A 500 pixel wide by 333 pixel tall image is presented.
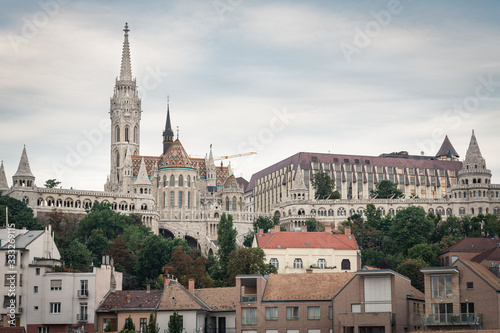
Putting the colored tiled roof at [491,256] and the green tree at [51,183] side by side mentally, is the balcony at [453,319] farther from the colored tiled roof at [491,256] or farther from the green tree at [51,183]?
the green tree at [51,183]

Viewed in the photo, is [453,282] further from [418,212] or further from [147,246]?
[418,212]

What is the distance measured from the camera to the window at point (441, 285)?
76688mm

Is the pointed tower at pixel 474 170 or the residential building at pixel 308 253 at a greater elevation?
the pointed tower at pixel 474 170

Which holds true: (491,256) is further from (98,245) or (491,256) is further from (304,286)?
(98,245)

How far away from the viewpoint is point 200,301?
284 ft

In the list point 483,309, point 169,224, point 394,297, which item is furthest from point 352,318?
point 169,224

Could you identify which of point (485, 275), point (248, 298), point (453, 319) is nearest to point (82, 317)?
point (248, 298)

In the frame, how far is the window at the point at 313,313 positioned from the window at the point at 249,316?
15.3 feet

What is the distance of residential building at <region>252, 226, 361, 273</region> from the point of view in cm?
12281

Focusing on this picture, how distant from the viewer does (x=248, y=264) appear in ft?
361

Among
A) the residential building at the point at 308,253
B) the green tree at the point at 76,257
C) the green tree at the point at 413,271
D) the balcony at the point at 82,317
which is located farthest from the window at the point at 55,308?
the green tree at the point at 413,271

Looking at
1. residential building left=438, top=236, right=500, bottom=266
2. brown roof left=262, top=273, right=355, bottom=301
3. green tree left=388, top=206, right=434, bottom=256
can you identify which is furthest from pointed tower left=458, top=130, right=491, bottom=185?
brown roof left=262, top=273, right=355, bottom=301

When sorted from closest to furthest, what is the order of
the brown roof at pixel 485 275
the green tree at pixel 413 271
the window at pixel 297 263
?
the brown roof at pixel 485 275, the green tree at pixel 413 271, the window at pixel 297 263

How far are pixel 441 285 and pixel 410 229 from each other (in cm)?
7269
